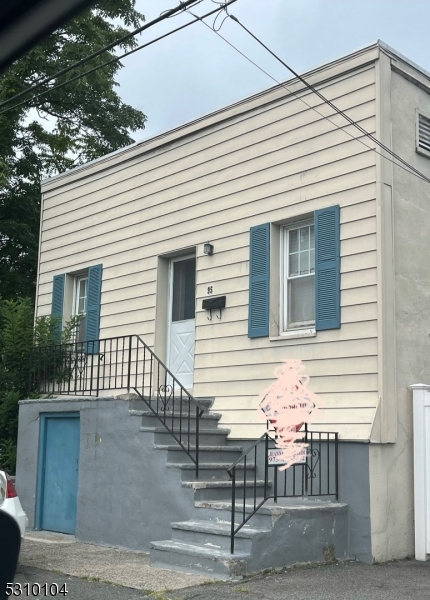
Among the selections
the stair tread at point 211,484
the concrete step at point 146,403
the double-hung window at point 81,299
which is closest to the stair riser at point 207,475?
the stair tread at point 211,484

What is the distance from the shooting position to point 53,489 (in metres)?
11.2

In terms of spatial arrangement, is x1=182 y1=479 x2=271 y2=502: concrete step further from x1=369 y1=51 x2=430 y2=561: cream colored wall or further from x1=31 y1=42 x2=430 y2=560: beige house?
x1=369 y1=51 x2=430 y2=561: cream colored wall

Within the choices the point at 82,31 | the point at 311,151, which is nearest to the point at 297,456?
the point at 311,151

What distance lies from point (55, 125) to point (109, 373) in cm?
1224

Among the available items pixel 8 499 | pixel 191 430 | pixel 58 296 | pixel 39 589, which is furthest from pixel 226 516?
pixel 58 296

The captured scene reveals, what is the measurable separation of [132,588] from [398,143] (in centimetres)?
582

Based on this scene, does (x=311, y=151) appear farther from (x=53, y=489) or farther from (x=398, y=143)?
(x=53, y=489)

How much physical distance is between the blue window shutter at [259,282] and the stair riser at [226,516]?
2415 mm

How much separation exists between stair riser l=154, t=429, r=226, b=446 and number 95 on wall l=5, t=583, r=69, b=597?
2.59 m

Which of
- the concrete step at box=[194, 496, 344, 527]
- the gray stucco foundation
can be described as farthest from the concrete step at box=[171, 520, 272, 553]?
the gray stucco foundation

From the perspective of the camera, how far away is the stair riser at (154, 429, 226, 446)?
9.62m

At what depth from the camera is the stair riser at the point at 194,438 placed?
9.62m

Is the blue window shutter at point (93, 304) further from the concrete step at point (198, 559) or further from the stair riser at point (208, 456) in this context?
the concrete step at point (198, 559)

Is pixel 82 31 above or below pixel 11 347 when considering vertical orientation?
above
